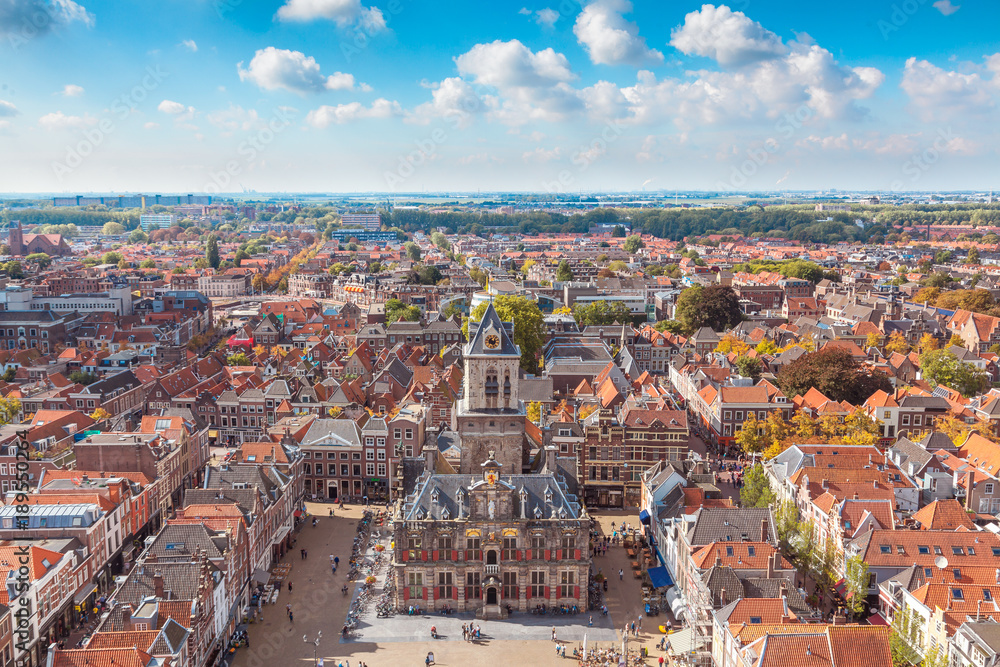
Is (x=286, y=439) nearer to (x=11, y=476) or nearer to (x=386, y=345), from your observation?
(x=11, y=476)

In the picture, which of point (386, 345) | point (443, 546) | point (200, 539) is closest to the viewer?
point (200, 539)

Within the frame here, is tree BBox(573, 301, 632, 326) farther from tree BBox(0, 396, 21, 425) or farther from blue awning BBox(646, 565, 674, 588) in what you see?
tree BBox(0, 396, 21, 425)

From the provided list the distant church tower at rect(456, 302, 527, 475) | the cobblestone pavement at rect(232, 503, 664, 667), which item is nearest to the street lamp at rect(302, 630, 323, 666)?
the cobblestone pavement at rect(232, 503, 664, 667)

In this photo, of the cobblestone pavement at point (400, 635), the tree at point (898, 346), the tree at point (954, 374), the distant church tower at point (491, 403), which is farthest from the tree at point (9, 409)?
the tree at point (898, 346)

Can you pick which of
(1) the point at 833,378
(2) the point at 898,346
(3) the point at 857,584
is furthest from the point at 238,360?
(2) the point at 898,346

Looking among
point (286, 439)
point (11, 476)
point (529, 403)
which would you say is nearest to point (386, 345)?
point (529, 403)

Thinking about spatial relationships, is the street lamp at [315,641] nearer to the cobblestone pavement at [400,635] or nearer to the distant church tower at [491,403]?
the cobblestone pavement at [400,635]
